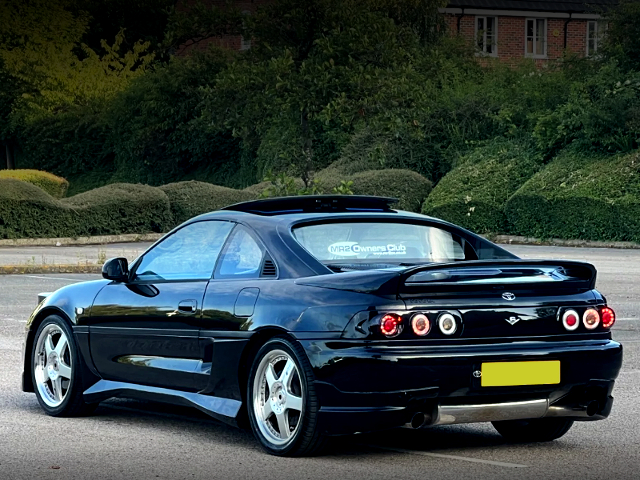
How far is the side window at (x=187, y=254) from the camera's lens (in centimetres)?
792

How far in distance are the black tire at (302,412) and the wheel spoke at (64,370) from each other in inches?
70.4

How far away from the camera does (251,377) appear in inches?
284

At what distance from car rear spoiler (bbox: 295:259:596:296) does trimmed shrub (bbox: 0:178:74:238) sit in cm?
2764

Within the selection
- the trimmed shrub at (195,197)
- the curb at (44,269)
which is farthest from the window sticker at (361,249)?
the trimmed shrub at (195,197)

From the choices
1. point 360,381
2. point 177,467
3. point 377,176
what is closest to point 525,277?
point 360,381

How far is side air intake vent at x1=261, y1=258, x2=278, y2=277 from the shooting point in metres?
7.34

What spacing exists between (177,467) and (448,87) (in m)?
38.8

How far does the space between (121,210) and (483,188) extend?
10040 millimetres

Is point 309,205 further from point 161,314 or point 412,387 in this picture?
point 412,387

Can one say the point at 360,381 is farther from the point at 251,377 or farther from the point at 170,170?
the point at 170,170

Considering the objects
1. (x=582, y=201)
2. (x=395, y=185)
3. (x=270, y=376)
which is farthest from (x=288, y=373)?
(x=395, y=185)

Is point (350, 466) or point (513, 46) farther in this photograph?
point (513, 46)

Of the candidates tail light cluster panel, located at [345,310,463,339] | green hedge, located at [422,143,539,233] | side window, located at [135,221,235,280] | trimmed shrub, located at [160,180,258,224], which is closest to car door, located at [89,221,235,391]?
side window, located at [135,221,235,280]

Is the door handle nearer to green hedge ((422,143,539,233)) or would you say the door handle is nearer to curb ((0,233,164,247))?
curb ((0,233,164,247))
